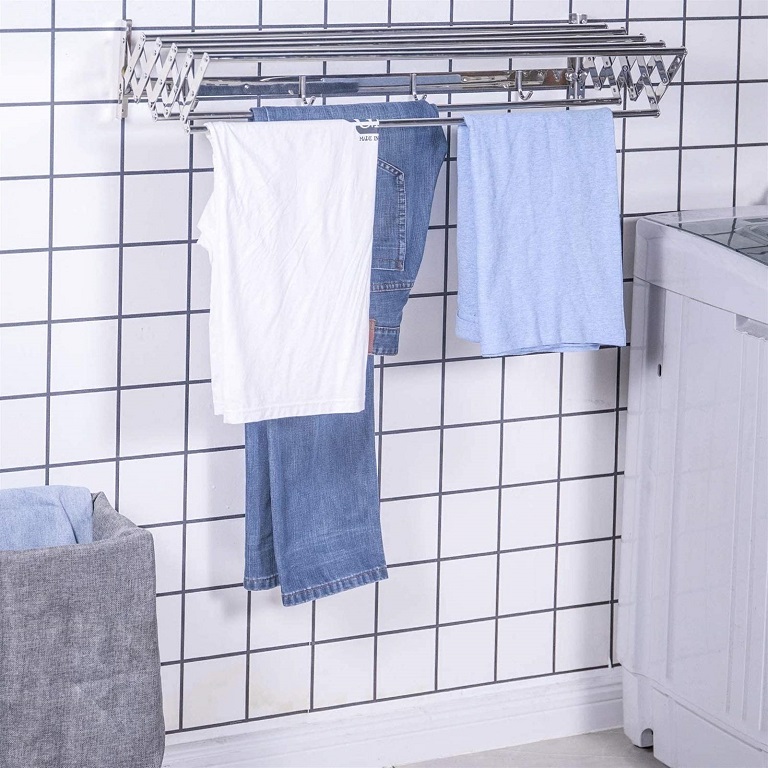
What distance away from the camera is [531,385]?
6.42ft

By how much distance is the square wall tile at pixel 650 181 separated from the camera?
6.35 ft

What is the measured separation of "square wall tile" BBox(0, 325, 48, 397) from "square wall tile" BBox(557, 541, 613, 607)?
925mm

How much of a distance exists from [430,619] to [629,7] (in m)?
1.04

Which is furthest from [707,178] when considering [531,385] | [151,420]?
[151,420]

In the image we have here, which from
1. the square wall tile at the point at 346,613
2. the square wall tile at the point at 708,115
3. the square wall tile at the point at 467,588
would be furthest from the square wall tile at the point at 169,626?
the square wall tile at the point at 708,115

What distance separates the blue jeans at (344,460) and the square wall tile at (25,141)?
373 millimetres

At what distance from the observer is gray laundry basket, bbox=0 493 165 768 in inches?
53.8

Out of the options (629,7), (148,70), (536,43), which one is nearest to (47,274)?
(148,70)

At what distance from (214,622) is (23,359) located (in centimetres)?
51

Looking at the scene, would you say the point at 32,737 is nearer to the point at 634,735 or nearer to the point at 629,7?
the point at 634,735

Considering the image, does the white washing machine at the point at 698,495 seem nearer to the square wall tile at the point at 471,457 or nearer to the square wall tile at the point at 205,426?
the square wall tile at the point at 471,457

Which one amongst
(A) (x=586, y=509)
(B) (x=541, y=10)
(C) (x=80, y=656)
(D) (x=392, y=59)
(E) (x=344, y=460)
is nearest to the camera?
(C) (x=80, y=656)

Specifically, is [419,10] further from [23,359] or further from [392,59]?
[23,359]

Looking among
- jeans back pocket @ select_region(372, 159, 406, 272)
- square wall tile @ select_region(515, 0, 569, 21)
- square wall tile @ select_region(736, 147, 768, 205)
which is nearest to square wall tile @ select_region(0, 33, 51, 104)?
jeans back pocket @ select_region(372, 159, 406, 272)
